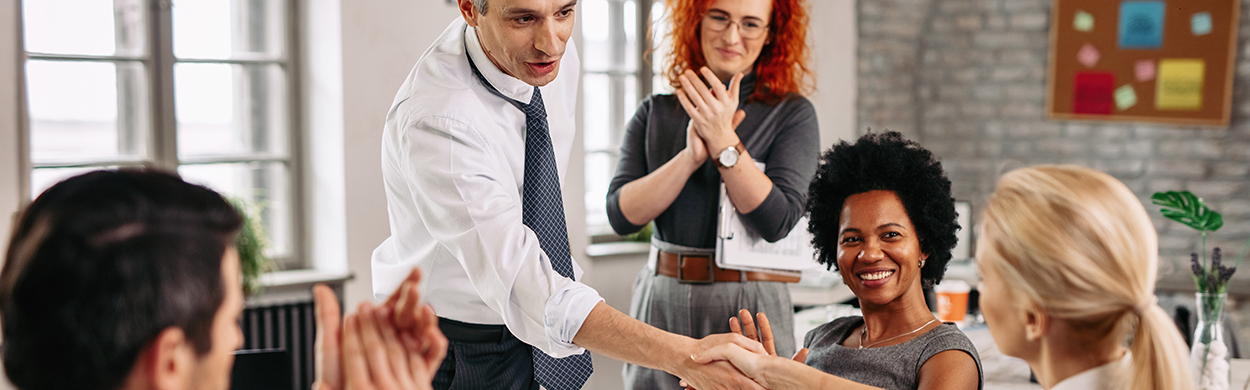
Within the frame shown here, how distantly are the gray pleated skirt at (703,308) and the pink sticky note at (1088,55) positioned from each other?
3.39 metres

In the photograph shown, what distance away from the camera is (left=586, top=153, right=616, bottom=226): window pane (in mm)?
4531

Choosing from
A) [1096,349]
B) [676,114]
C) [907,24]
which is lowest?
[1096,349]

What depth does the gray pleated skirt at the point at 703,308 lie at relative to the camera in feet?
6.20

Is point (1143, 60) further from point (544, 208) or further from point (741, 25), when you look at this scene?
point (544, 208)

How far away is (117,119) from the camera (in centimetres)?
333

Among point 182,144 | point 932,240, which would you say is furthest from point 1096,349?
point 182,144

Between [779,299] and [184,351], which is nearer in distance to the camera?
[184,351]

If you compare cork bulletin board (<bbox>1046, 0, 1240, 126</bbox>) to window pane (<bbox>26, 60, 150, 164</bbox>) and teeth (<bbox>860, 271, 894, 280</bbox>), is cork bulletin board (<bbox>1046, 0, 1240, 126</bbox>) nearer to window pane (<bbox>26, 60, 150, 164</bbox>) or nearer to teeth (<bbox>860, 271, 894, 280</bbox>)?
teeth (<bbox>860, 271, 894, 280</bbox>)

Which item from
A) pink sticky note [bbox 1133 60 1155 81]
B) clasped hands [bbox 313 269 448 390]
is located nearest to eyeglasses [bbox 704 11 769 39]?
clasped hands [bbox 313 269 448 390]

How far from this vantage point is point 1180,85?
14.5ft

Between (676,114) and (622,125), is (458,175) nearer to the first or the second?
(676,114)

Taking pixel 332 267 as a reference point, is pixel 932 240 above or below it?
above

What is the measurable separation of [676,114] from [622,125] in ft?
8.50

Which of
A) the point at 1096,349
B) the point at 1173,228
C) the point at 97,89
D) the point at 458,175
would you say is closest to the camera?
the point at 1096,349
